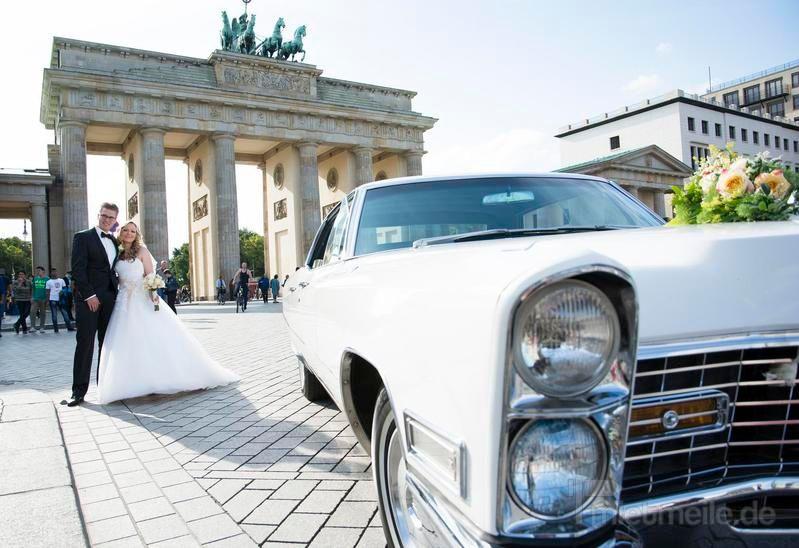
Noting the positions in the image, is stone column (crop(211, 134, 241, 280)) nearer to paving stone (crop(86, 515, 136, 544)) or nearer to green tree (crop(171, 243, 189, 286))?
paving stone (crop(86, 515, 136, 544))

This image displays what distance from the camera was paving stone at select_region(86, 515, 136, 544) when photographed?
8.25 ft

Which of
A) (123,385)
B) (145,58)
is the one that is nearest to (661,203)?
(145,58)

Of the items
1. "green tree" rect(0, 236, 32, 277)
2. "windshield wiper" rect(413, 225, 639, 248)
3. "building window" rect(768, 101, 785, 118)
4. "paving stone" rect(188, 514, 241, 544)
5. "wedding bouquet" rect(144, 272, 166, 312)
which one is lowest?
"paving stone" rect(188, 514, 241, 544)

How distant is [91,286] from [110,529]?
11.7 ft

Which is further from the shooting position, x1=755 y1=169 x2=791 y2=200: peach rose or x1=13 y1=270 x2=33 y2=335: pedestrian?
x1=13 y1=270 x2=33 y2=335: pedestrian

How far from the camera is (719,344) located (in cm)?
133

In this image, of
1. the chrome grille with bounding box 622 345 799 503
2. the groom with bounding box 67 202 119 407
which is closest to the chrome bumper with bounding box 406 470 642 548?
the chrome grille with bounding box 622 345 799 503

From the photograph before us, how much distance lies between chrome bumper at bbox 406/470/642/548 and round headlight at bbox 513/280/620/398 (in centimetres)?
31

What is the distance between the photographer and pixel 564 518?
1.15 metres

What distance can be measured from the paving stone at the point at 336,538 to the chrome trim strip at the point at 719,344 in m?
1.64

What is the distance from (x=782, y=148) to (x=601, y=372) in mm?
83845

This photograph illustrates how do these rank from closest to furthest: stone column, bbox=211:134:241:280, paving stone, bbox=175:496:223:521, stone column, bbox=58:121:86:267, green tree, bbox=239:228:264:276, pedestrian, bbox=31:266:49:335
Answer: paving stone, bbox=175:496:223:521 < pedestrian, bbox=31:266:49:335 < stone column, bbox=58:121:86:267 < stone column, bbox=211:134:241:280 < green tree, bbox=239:228:264:276

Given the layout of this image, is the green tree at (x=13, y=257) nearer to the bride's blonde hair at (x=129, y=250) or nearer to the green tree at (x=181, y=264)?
the green tree at (x=181, y=264)

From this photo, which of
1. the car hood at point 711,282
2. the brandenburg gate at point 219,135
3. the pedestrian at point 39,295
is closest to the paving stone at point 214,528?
the car hood at point 711,282
